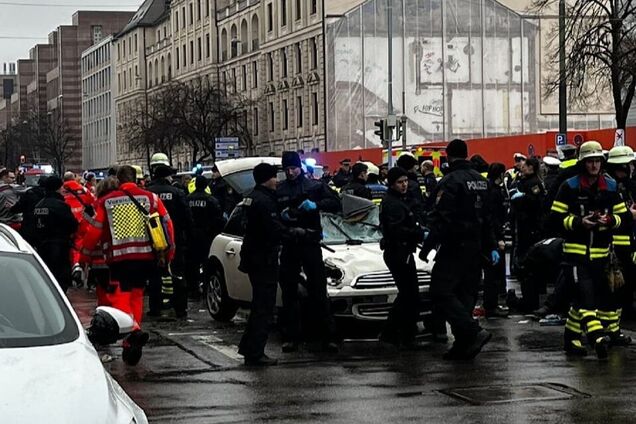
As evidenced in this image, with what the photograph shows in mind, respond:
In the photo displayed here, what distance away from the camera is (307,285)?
37.8 feet

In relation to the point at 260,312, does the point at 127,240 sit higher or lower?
higher

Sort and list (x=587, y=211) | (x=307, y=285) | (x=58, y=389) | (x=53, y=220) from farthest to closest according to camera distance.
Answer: (x=53, y=220), (x=307, y=285), (x=587, y=211), (x=58, y=389)

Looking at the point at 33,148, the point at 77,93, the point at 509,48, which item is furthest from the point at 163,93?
the point at 77,93

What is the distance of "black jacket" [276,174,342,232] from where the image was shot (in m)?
11.3

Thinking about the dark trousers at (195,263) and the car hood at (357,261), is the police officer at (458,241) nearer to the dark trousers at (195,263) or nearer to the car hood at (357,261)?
the car hood at (357,261)

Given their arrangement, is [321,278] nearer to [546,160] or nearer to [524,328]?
[524,328]

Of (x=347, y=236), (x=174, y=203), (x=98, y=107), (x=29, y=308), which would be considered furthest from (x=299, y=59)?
(x=29, y=308)

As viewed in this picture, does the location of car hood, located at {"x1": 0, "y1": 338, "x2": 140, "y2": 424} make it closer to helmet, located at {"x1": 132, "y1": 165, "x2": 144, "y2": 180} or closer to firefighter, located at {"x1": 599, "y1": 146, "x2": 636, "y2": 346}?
firefighter, located at {"x1": 599, "y1": 146, "x2": 636, "y2": 346}

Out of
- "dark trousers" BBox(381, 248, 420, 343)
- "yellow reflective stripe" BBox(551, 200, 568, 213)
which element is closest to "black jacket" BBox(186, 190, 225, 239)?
"dark trousers" BBox(381, 248, 420, 343)

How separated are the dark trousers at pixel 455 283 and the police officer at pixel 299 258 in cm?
116

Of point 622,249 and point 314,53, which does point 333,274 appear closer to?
point 622,249

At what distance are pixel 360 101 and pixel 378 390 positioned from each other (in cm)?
5794

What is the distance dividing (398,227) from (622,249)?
90.4 inches

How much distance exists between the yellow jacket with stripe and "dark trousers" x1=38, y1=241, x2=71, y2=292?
705cm
